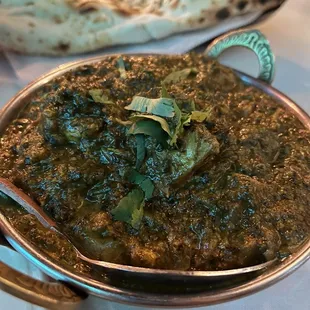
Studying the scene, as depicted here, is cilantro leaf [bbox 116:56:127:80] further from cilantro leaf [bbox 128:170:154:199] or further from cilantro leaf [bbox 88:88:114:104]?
cilantro leaf [bbox 128:170:154:199]

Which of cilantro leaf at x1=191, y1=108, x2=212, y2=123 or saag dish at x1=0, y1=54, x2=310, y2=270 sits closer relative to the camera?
saag dish at x1=0, y1=54, x2=310, y2=270

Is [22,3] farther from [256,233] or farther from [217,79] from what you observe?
[256,233]

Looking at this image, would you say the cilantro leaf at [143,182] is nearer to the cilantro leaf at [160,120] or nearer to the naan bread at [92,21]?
the cilantro leaf at [160,120]

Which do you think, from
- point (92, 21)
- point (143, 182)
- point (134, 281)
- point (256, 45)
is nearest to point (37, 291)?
point (134, 281)

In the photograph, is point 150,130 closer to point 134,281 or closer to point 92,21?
point 134,281

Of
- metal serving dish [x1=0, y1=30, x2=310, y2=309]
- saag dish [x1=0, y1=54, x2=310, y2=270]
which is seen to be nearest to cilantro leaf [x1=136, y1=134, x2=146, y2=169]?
saag dish [x1=0, y1=54, x2=310, y2=270]

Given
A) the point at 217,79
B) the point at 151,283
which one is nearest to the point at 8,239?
the point at 151,283
